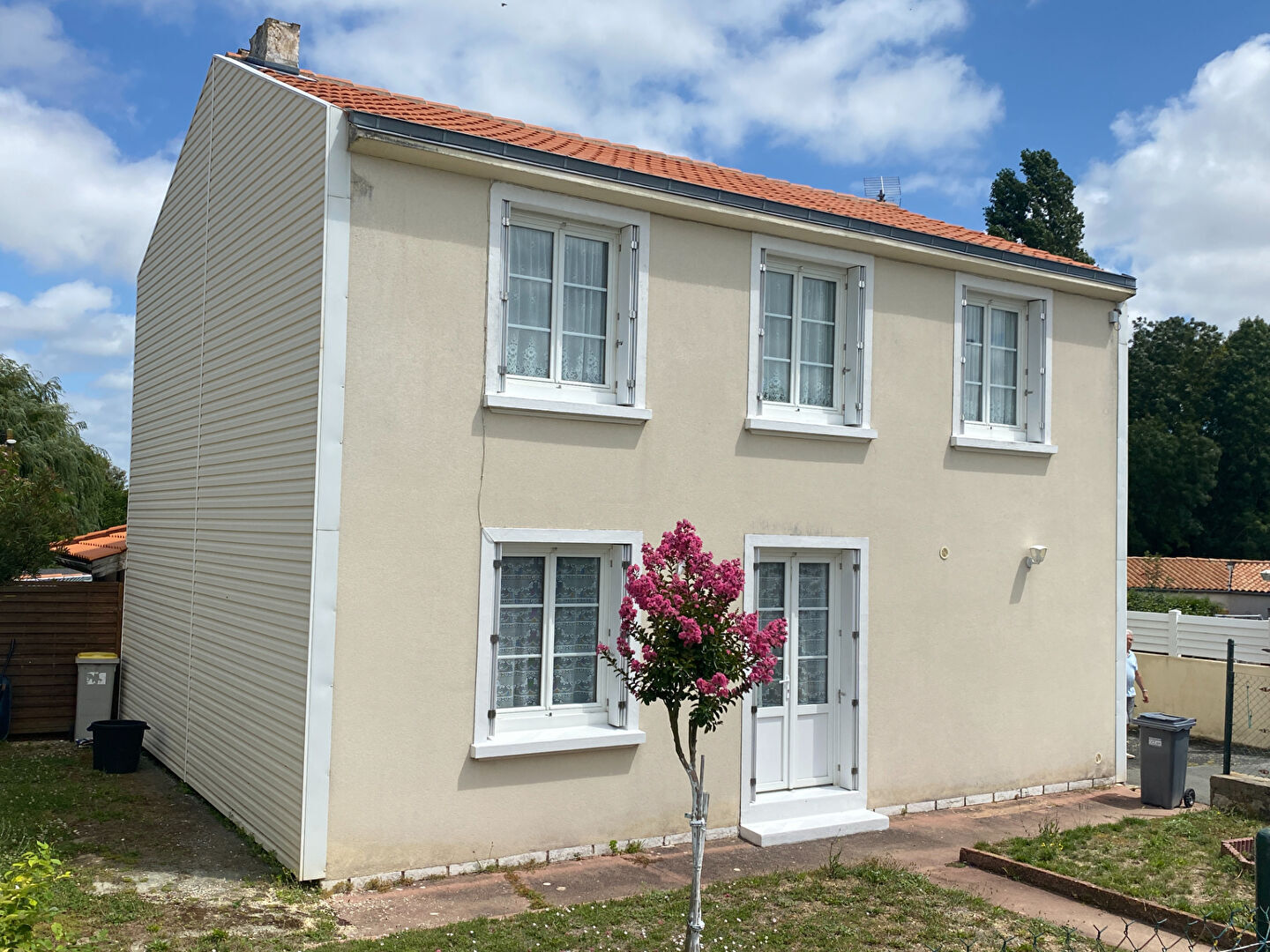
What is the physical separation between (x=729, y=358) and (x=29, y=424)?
32.4 meters

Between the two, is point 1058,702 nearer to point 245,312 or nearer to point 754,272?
point 754,272

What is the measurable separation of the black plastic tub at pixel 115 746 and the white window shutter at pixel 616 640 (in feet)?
17.3

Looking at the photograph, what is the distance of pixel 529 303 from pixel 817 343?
10.0 ft

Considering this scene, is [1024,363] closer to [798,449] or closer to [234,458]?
[798,449]

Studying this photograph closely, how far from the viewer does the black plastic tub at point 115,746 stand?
35.6ft

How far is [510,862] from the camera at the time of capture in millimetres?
8367

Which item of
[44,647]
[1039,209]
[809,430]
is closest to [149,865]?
[44,647]

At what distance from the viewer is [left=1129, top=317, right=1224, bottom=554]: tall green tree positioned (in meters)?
48.4

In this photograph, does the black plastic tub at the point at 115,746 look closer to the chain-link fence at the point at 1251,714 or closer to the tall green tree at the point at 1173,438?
the chain-link fence at the point at 1251,714

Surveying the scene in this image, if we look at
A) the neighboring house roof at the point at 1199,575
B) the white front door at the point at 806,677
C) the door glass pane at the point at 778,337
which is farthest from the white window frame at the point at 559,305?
the neighboring house roof at the point at 1199,575

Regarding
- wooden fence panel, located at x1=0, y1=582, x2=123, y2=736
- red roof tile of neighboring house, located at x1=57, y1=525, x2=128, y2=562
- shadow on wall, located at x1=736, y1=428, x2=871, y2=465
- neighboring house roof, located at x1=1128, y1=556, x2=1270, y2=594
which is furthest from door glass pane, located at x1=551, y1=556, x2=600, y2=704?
neighboring house roof, located at x1=1128, y1=556, x2=1270, y2=594

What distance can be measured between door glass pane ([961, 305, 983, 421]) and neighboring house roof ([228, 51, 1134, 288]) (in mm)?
696

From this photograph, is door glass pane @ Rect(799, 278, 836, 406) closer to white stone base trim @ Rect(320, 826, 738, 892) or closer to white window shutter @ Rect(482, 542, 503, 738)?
white window shutter @ Rect(482, 542, 503, 738)

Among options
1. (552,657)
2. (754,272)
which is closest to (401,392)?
(552,657)
